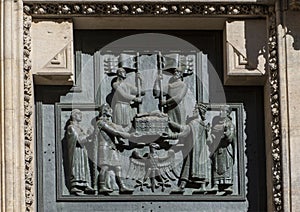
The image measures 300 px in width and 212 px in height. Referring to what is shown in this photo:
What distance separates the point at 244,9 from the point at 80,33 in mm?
1458

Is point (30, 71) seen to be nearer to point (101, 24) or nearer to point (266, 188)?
point (101, 24)

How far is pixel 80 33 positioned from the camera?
14.2 metres

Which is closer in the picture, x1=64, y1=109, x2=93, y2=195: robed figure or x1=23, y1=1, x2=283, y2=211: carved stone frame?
x1=23, y1=1, x2=283, y2=211: carved stone frame

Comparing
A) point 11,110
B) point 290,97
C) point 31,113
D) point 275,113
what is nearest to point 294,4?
point 290,97

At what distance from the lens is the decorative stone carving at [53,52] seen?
45.5ft

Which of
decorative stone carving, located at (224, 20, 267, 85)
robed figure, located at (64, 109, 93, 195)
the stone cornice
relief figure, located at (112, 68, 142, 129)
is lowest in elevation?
robed figure, located at (64, 109, 93, 195)

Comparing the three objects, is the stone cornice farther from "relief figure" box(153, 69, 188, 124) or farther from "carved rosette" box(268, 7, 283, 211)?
"relief figure" box(153, 69, 188, 124)

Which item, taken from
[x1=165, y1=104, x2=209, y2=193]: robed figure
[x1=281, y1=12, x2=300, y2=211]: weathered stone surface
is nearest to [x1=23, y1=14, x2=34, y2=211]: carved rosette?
[x1=165, y1=104, x2=209, y2=193]: robed figure

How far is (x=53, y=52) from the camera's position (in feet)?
45.6

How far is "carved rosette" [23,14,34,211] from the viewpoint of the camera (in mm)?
13594

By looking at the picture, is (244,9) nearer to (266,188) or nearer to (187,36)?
(187,36)

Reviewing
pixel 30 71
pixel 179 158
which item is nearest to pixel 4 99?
pixel 30 71

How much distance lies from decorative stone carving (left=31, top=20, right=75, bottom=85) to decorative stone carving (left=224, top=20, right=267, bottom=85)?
136cm

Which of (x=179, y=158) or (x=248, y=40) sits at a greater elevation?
(x=248, y=40)
